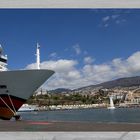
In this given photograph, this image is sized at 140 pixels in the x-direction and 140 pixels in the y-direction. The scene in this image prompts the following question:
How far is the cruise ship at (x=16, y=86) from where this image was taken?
2959 cm

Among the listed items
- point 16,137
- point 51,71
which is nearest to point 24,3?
point 16,137

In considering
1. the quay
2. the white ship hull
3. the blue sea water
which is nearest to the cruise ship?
the white ship hull

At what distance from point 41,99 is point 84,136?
128 meters

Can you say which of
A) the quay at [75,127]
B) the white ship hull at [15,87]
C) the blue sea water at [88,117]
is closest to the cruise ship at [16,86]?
the white ship hull at [15,87]

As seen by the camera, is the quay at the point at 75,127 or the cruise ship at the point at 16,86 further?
the cruise ship at the point at 16,86

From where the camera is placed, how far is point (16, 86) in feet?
100.0

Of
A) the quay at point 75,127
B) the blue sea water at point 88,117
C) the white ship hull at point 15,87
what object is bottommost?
the blue sea water at point 88,117

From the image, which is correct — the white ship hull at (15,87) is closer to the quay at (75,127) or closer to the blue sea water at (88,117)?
the quay at (75,127)

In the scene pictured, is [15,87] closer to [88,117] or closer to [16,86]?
[16,86]

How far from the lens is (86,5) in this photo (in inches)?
331

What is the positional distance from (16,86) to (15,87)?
12 centimetres

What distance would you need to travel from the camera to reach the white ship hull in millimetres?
29641

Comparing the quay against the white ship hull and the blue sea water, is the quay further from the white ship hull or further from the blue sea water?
the blue sea water

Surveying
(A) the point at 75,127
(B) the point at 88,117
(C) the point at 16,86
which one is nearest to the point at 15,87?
(C) the point at 16,86
